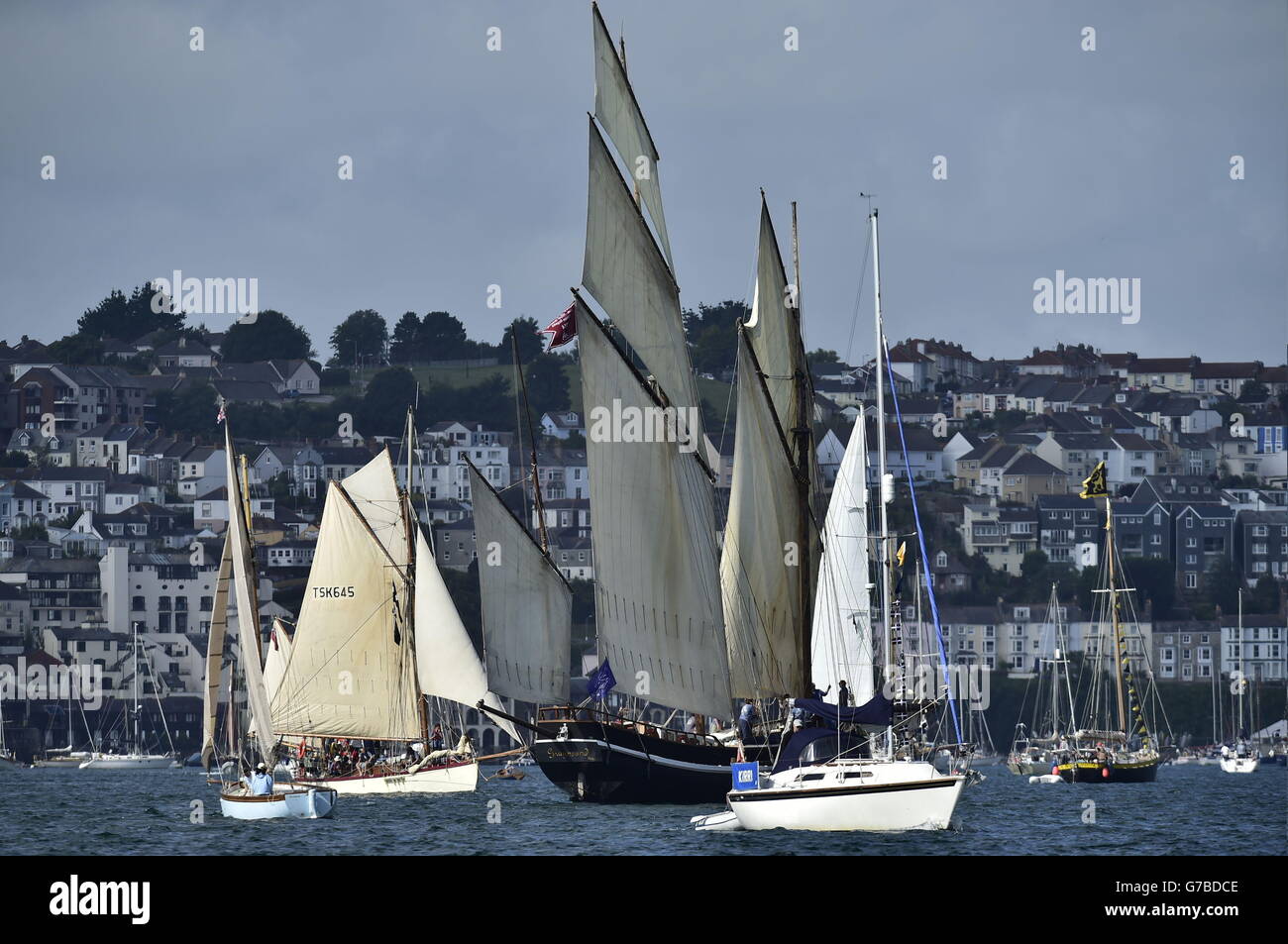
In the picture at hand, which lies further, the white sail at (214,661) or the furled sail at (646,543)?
the white sail at (214,661)

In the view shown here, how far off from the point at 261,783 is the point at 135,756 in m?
118

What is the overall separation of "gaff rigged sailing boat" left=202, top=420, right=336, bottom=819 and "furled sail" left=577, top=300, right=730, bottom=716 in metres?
8.25

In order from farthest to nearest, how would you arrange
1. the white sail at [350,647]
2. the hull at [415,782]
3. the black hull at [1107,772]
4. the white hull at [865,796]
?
the black hull at [1107,772]
the white sail at [350,647]
the hull at [415,782]
the white hull at [865,796]

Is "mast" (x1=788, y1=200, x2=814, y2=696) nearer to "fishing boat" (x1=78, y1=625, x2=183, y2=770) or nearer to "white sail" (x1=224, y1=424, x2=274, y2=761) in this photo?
"white sail" (x1=224, y1=424, x2=274, y2=761)

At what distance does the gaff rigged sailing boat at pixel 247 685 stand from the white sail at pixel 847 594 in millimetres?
13883

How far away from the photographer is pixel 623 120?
2399 inches

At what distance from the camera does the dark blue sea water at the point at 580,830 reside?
4603 cm

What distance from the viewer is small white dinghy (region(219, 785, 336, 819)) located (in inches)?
2234

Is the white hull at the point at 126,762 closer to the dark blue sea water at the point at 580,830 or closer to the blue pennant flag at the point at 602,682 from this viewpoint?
the dark blue sea water at the point at 580,830

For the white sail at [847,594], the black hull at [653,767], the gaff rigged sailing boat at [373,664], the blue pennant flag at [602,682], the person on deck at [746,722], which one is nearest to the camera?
the person on deck at [746,722]

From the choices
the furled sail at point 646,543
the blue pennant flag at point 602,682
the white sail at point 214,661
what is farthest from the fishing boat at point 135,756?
the furled sail at point 646,543
